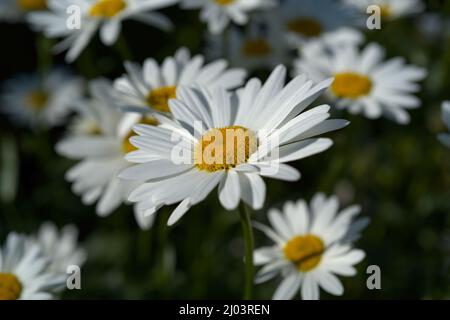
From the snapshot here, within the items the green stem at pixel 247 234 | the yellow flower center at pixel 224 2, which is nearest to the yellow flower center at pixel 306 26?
the yellow flower center at pixel 224 2

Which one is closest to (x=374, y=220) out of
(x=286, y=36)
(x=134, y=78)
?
(x=286, y=36)

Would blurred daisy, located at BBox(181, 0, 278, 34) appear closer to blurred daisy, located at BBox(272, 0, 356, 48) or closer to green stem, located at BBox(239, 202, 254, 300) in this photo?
blurred daisy, located at BBox(272, 0, 356, 48)

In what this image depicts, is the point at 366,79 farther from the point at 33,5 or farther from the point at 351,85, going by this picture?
the point at 33,5

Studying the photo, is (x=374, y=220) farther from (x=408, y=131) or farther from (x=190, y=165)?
(x=190, y=165)

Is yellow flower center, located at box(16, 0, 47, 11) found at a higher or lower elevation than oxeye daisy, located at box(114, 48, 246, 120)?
higher

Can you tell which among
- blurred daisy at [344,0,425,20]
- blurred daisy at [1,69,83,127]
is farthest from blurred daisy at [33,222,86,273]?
blurred daisy at [344,0,425,20]

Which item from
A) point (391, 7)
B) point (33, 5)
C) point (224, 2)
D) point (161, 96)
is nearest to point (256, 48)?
point (224, 2)

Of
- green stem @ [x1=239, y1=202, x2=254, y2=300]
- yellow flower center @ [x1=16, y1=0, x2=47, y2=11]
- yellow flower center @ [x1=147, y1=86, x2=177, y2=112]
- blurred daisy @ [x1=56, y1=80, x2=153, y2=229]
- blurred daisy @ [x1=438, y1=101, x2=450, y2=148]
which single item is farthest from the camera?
yellow flower center @ [x1=16, y1=0, x2=47, y2=11]
